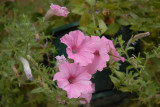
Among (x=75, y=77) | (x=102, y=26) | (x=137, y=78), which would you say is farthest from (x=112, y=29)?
(x=75, y=77)

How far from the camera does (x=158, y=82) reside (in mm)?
920

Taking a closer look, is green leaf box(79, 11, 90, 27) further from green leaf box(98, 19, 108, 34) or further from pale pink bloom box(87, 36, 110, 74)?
pale pink bloom box(87, 36, 110, 74)

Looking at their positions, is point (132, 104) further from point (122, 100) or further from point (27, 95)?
point (27, 95)

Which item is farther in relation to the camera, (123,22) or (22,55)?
(123,22)

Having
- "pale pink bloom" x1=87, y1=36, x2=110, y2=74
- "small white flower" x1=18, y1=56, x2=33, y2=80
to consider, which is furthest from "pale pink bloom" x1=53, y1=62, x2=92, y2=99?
"small white flower" x1=18, y1=56, x2=33, y2=80

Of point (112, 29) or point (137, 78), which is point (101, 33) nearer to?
point (112, 29)

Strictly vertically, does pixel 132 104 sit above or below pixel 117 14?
below

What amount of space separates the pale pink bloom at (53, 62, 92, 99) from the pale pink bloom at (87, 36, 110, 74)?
3cm

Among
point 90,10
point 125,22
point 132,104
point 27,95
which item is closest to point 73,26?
point 90,10

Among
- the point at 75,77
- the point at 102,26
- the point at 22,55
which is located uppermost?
the point at 102,26

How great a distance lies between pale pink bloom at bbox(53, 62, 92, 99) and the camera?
0.54 metres

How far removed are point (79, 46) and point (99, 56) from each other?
66 millimetres

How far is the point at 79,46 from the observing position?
1.97 ft

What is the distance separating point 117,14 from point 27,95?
0.71 m
